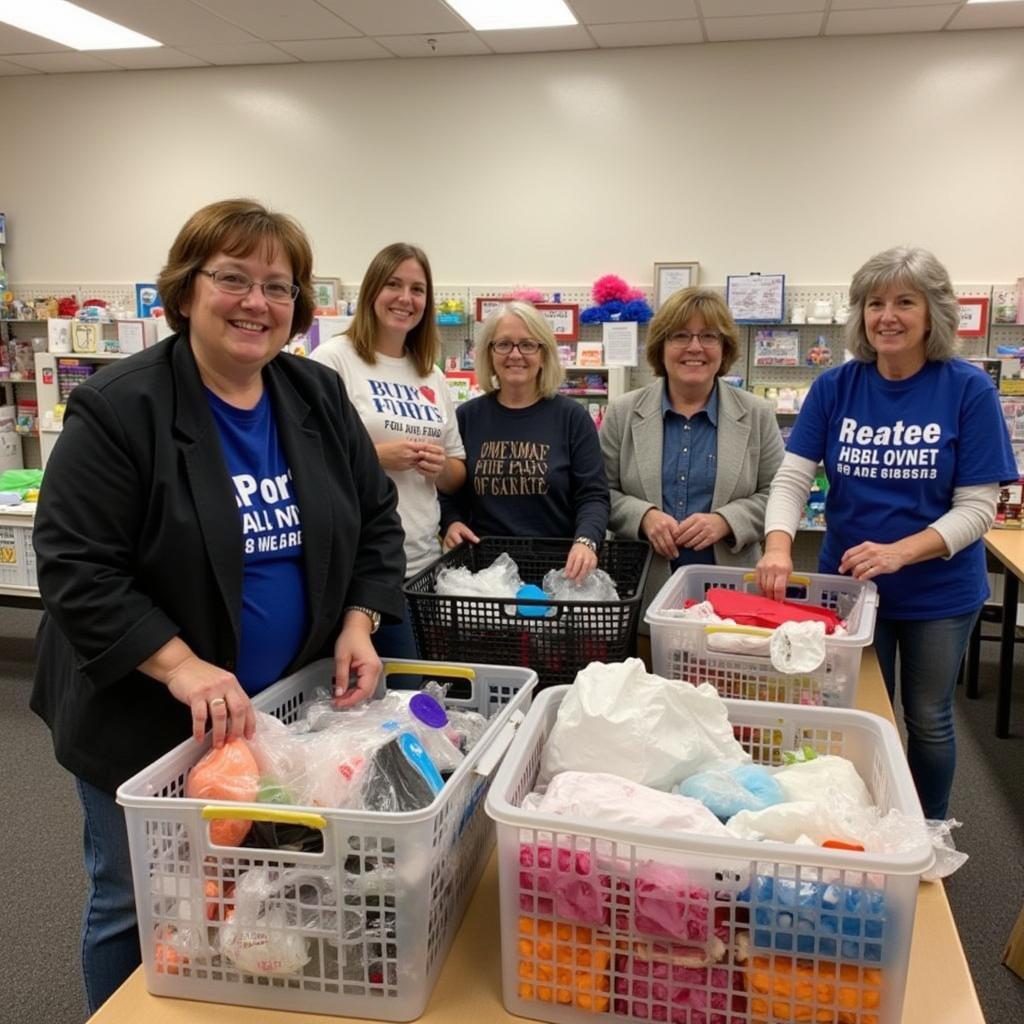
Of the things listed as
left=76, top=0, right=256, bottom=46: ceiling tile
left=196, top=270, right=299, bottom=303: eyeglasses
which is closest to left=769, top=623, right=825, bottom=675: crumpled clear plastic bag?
left=196, top=270, right=299, bottom=303: eyeglasses

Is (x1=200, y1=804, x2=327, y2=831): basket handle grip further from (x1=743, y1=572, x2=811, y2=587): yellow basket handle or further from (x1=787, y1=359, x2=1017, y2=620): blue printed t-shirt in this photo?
(x1=787, y1=359, x2=1017, y2=620): blue printed t-shirt

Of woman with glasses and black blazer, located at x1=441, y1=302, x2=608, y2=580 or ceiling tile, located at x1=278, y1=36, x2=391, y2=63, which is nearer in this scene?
woman with glasses and black blazer, located at x1=441, y1=302, x2=608, y2=580

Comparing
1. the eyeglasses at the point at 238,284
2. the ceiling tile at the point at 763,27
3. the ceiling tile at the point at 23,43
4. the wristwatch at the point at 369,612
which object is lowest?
the wristwatch at the point at 369,612

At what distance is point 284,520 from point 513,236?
4.55m

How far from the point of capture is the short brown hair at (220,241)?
1.29 metres

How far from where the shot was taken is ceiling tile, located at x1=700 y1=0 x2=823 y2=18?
4414 millimetres

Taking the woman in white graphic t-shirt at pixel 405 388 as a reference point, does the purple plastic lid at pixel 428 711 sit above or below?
below

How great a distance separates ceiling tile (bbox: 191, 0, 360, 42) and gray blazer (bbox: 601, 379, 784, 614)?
11.4ft

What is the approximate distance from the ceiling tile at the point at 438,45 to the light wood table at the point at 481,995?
5057 millimetres

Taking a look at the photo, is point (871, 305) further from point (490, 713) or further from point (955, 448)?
point (490, 713)

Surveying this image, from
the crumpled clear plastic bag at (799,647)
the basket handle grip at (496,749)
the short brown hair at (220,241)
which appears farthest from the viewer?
the crumpled clear plastic bag at (799,647)

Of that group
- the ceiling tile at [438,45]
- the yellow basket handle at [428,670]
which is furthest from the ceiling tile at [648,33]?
the yellow basket handle at [428,670]

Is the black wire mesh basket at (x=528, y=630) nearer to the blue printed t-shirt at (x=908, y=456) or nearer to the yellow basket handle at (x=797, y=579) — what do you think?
the yellow basket handle at (x=797, y=579)

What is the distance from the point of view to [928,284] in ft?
6.18
